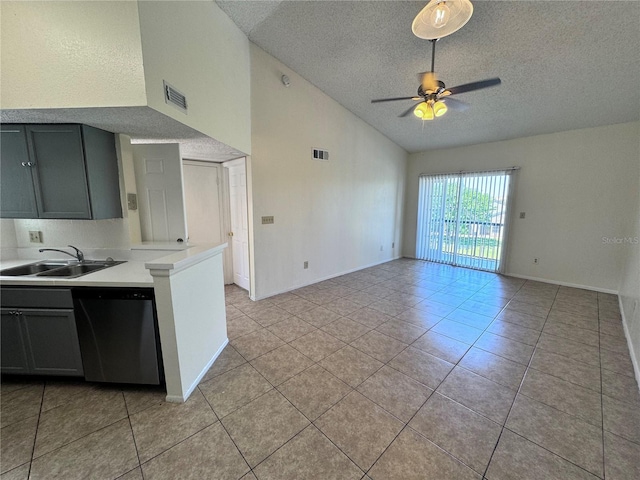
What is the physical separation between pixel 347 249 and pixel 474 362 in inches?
120

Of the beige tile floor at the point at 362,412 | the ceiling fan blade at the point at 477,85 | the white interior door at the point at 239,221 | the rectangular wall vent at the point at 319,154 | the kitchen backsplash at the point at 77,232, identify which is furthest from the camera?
the rectangular wall vent at the point at 319,154

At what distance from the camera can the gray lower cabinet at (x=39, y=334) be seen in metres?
1.79

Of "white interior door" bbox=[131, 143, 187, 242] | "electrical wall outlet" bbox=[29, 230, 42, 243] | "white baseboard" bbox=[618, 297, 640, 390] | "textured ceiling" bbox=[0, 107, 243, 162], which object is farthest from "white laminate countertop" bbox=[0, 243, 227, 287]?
"white baseboard" bbox=[618, 297, 640, 390]

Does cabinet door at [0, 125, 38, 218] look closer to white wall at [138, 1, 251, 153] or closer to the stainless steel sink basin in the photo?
the stainless steel sink basin

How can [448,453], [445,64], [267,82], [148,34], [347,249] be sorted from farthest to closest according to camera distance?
[347,249] → [267,82] → [445,64] → [148,34] → [448,453]

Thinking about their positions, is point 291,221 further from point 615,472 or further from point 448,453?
point 615,472

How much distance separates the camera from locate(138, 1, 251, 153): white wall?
163cm

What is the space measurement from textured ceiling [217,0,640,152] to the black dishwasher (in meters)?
2.90

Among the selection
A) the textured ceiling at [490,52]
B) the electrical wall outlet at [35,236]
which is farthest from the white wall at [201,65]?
the electrical wall outlet at [35,236]

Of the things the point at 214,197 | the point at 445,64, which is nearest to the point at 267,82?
the point at 214,197

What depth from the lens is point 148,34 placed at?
5.15 ft

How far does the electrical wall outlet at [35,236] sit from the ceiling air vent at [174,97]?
2.07 metres

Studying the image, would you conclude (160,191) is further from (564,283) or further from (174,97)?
(564,283)

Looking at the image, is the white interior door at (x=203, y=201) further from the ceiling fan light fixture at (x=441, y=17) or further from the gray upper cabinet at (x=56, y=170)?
the ceiling fan light fixture at (x=441, y=17)
